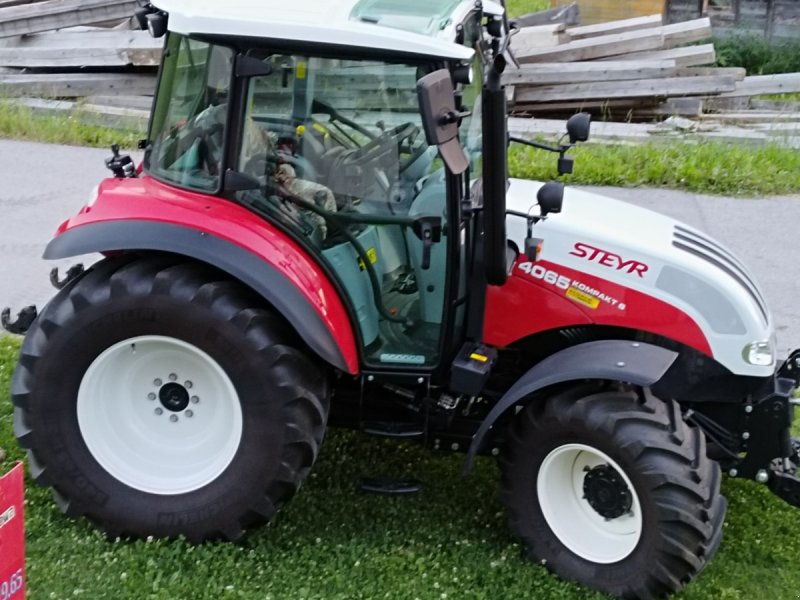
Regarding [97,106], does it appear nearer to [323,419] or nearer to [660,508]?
[323,419]

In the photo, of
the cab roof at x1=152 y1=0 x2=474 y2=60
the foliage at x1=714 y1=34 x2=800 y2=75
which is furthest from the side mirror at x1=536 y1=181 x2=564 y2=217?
the foliage at x1=714 y1=34 x2=800 y2=75

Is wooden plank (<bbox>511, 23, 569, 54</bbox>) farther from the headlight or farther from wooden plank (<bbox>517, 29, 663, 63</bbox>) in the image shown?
the headlight

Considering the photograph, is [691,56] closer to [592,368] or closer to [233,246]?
[592,368]

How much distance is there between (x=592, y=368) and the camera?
3750 millimetres

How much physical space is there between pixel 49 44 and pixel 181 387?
7862 millimetres

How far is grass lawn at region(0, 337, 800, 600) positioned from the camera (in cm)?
378

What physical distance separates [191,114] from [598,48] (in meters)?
7.66

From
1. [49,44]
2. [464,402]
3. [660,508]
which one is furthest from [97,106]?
[660,508]

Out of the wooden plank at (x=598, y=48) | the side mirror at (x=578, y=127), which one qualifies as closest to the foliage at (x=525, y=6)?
the wooden plank at (x=598, y=48)

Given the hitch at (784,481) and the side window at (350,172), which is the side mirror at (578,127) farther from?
the hitch at (784,481)

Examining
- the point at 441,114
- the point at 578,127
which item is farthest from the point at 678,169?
the point at 441,114

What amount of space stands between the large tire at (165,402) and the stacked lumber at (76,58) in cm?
640

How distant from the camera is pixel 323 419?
392 cm

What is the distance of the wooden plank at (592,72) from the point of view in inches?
406
